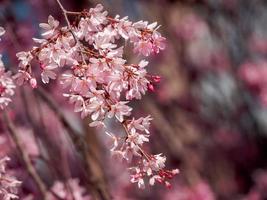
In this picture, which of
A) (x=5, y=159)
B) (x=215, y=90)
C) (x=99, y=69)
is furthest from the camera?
(x=215, y=90)

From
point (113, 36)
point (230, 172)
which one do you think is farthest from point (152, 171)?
point (230, 172)

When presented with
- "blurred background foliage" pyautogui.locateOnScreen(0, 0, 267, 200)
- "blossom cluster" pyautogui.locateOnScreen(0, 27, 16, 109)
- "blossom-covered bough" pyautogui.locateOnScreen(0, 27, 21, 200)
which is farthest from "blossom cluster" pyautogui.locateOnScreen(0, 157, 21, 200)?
"blurred background foliage" pyautogui.locateOnScreen(0, 0, 267, 200)

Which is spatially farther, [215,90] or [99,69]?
[215,90]

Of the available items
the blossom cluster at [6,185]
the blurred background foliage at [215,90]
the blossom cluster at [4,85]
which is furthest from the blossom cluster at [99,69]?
the blurred background foliage at [215,90]

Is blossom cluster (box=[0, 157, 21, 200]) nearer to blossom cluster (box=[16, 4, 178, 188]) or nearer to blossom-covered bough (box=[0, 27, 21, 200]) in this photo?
blossom-covered bough (box=[0, 27, 21, 200])

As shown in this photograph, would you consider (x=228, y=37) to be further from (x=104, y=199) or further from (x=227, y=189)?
(x=104, y=199)

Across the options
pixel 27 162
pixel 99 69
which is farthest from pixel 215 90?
pixel 99 69

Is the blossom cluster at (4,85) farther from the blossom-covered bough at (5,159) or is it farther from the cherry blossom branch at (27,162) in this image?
the cherry blossom branch at (27,162)

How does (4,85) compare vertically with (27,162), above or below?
below

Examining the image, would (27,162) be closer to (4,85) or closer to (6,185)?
(6,185)
